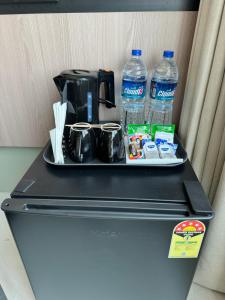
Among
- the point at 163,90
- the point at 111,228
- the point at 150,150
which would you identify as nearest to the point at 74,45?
the point at 163,90

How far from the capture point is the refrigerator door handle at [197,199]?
21.2 inches

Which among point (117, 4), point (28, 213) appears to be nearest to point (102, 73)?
point (117, 4)

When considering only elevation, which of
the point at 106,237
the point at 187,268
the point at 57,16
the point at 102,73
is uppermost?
the point at 57,16

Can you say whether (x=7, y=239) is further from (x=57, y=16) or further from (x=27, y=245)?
(x=57, y=16)

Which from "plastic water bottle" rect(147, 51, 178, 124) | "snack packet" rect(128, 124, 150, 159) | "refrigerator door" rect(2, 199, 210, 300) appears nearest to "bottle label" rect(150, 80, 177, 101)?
"plastic water bottle" rect(147, 51, 178, 124)

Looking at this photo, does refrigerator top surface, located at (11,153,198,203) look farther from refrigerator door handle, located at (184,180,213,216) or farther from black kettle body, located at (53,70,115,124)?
black kettle body, located at (53,70,115,124)

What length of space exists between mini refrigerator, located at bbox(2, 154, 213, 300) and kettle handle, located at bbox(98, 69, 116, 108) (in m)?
0.35

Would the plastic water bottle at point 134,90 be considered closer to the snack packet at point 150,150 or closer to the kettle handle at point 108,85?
the kettle handle at point 108,85

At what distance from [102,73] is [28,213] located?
60cm

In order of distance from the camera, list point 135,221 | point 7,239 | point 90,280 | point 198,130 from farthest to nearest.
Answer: point 7,239 < point 198,130 < point 90,280 < point 135,221

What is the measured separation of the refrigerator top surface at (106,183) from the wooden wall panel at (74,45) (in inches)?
17.3

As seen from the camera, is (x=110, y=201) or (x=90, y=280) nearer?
(x=110, y=201)

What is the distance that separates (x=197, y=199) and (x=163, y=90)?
0.46m

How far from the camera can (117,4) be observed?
33.3 inches
